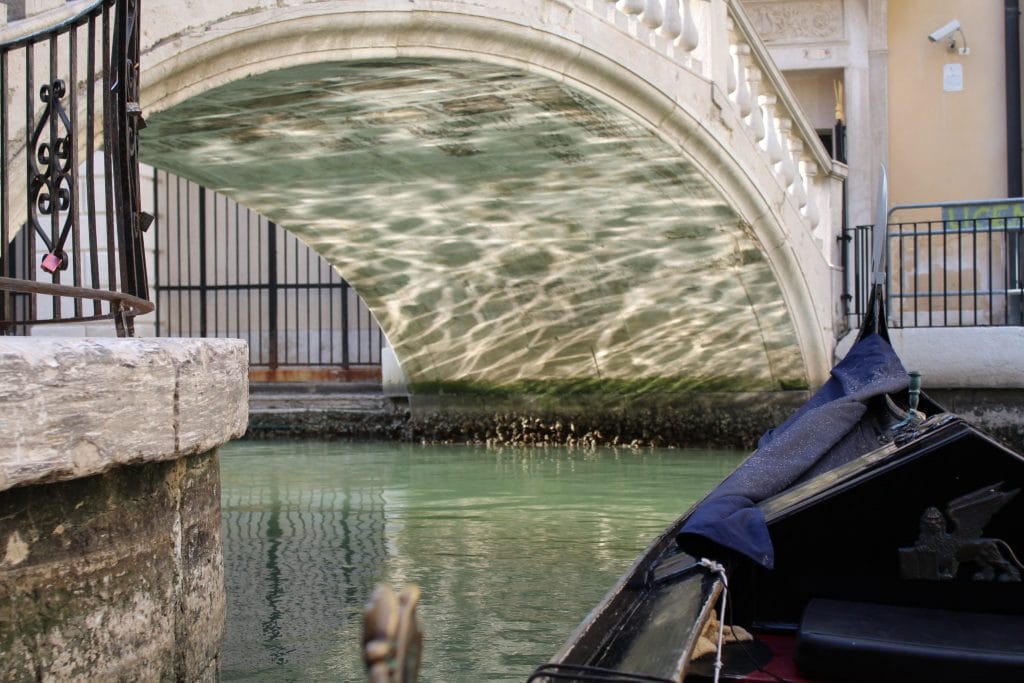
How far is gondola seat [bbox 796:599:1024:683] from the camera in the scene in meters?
1.95

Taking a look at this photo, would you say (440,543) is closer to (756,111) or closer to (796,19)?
(756,111)

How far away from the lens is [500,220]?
7.27 metres

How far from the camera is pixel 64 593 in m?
1.74

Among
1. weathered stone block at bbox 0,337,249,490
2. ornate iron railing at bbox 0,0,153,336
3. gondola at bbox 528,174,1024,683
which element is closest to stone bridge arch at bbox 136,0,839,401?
ornate iron railing at bbox 0,0,153,336

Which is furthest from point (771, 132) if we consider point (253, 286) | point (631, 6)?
point (253, 286)

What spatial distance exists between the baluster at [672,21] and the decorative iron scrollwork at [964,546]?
12.4 ft

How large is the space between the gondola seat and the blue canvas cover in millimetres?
157

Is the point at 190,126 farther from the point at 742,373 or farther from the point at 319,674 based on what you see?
the point at 742,373

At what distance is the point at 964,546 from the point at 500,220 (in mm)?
5069

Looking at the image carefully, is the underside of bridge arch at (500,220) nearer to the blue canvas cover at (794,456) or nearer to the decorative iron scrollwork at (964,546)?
the blue canvas cover at (794,456)

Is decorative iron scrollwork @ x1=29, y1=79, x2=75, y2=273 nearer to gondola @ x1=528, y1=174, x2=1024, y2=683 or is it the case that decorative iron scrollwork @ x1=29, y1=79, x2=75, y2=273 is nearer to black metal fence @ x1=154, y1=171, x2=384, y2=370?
gondola @ x1=528, y1=174, x2=1024, y2=683

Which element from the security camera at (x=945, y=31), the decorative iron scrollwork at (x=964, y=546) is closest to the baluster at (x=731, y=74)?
the security camera at (x=945, y=31)

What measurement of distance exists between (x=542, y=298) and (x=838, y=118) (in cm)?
287

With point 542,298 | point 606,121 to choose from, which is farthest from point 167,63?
point 542,298
